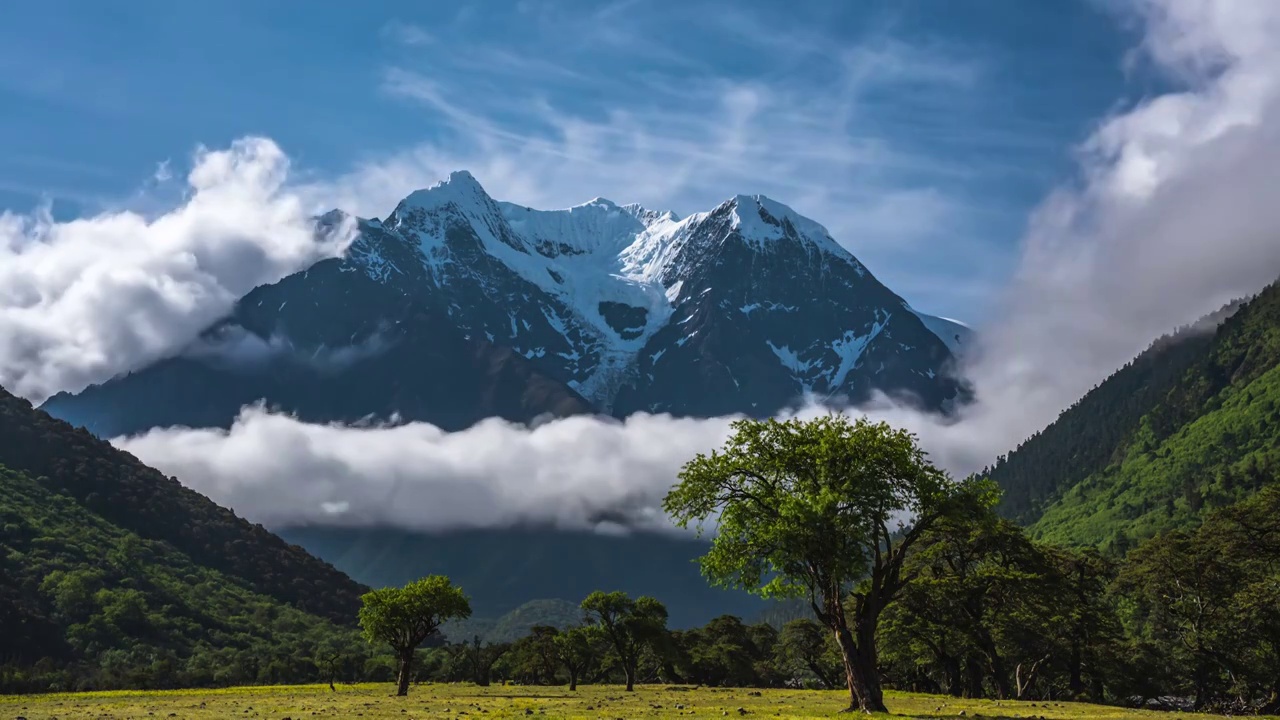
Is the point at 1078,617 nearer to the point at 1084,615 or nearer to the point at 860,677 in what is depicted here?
the point at 1084,615

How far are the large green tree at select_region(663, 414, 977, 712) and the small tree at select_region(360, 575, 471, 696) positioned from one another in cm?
5980

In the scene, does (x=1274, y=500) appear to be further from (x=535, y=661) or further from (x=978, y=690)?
(x=535, y=661)

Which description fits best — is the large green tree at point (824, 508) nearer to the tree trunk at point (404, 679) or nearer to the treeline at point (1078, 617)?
the treeline at point (1078, 617)

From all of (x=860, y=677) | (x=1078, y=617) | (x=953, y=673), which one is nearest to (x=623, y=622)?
(x=953, y=673)

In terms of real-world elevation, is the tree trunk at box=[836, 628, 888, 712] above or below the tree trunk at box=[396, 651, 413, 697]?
above

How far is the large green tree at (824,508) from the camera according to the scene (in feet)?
154

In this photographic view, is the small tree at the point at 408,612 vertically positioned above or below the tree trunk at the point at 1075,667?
above

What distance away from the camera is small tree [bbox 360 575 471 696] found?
102062 mm

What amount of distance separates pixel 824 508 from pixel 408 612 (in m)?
70.0

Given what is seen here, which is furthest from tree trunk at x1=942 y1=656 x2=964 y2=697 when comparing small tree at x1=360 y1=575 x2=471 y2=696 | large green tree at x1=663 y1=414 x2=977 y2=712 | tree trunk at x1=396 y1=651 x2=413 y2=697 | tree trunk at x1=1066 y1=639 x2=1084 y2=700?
tree trunk at x1=396 y1=651 x2=413 y2=697

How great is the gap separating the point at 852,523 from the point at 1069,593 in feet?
197

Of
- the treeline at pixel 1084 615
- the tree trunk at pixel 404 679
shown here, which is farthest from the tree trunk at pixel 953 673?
the tree trunk at pixel 404 679

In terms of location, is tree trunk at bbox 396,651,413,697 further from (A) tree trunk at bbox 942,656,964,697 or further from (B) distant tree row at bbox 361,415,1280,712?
(A) tree trunk at bbox 942,656,964,697

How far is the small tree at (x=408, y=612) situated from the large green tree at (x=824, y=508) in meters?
59.8
